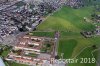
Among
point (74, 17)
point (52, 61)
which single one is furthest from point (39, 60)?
point (74, 17)

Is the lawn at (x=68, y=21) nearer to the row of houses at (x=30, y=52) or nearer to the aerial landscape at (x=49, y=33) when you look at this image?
the aerial landscape at (x=49, y=33)

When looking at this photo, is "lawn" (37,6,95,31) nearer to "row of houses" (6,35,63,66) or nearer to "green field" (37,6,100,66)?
"green field" (37,6,100,66)

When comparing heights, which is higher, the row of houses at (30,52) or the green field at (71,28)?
the row of houses at (30,52)

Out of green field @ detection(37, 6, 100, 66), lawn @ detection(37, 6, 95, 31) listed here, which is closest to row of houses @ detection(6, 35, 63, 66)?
green field @ detection(37, 6, 100, 66)

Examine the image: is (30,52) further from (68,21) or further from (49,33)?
(68,21)

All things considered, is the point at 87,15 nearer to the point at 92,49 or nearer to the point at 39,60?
the point at 92,49

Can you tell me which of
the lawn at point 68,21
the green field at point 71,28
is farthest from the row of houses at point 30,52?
the lawn at point 68,21

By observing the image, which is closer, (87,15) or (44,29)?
(44,29)

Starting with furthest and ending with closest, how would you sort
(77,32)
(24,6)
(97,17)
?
1. (24,6)
2. (97,17)
3. (77,32)
